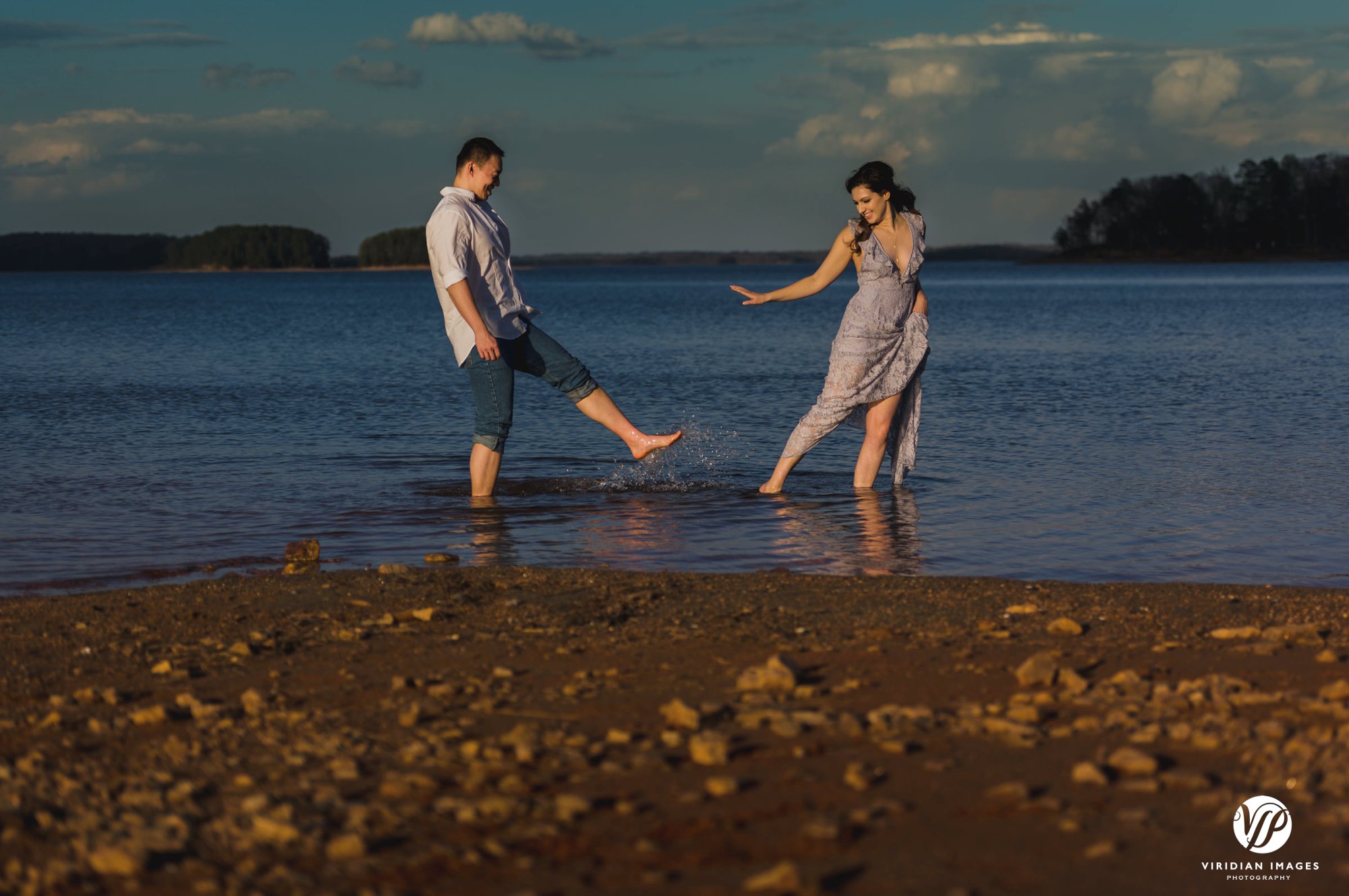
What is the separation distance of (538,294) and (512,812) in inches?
3941

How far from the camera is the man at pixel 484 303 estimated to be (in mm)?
7504

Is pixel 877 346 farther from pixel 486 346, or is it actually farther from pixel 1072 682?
pixel 1072 682

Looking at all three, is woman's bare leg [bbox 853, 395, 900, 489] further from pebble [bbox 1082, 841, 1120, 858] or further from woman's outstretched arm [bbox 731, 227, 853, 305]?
pebble [bbox 1082, 841, 1120, 858]

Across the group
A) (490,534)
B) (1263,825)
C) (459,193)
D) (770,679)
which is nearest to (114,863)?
(770,679)

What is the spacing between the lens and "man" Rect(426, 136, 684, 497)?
24.6ft

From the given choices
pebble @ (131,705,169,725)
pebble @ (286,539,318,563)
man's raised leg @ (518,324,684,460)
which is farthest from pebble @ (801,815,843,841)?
man's raised leg @ (518,324,684,460)

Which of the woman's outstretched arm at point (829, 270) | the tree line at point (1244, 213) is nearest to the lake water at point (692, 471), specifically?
the woman's outstretched arm at point (829, 270)

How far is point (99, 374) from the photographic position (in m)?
21.4

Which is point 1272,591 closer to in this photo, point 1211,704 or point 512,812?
point 1211,704

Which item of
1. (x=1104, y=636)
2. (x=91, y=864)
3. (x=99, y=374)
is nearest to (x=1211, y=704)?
(x=1104, y=636)

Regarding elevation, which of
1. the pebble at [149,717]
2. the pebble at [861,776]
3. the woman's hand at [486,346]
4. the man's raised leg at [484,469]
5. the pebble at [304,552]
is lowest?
the pebble at [304,552]

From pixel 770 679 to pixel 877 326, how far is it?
4.57 meters

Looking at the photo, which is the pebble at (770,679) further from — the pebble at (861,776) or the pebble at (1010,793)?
the pebble at (1010,793)

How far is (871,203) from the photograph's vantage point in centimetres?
785
